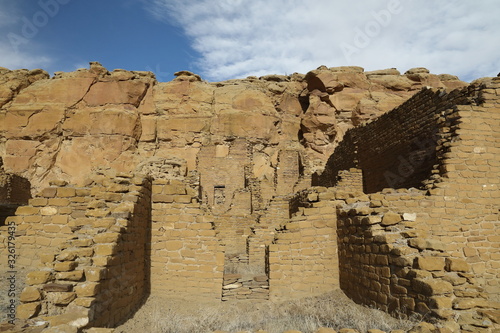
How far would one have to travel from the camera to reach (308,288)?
704 cm

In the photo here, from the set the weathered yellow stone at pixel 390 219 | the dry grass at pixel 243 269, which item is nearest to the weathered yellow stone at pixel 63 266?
the weathered yellow stone at pixel 390 219

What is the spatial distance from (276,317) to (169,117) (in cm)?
3104

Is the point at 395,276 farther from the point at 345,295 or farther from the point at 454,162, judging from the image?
the point at 454,162

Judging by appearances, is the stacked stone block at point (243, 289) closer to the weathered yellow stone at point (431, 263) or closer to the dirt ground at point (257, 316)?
the dirt ground at point (257, 316)

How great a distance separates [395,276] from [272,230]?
706 centimetres

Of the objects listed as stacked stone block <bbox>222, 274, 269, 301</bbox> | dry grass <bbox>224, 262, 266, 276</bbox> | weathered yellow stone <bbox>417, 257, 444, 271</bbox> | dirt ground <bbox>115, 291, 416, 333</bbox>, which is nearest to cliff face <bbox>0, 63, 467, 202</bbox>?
dry grass <bbox>224, 262, 266, 276</bbox>

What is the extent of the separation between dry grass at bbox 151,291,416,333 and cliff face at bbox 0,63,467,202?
78.1 feet

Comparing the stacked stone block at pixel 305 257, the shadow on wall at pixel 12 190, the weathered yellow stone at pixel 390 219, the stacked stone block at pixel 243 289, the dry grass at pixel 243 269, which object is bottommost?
the dry grass at pixel 243 269

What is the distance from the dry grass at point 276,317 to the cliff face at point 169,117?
78.1ft

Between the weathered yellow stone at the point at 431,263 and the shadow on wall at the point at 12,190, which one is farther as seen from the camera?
the shadow on wall at the point at 12,190

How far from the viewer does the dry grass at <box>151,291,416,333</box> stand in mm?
4570

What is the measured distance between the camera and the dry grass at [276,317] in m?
4.57

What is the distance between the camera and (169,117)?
3412 cm

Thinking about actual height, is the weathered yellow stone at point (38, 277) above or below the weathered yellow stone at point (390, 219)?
below
